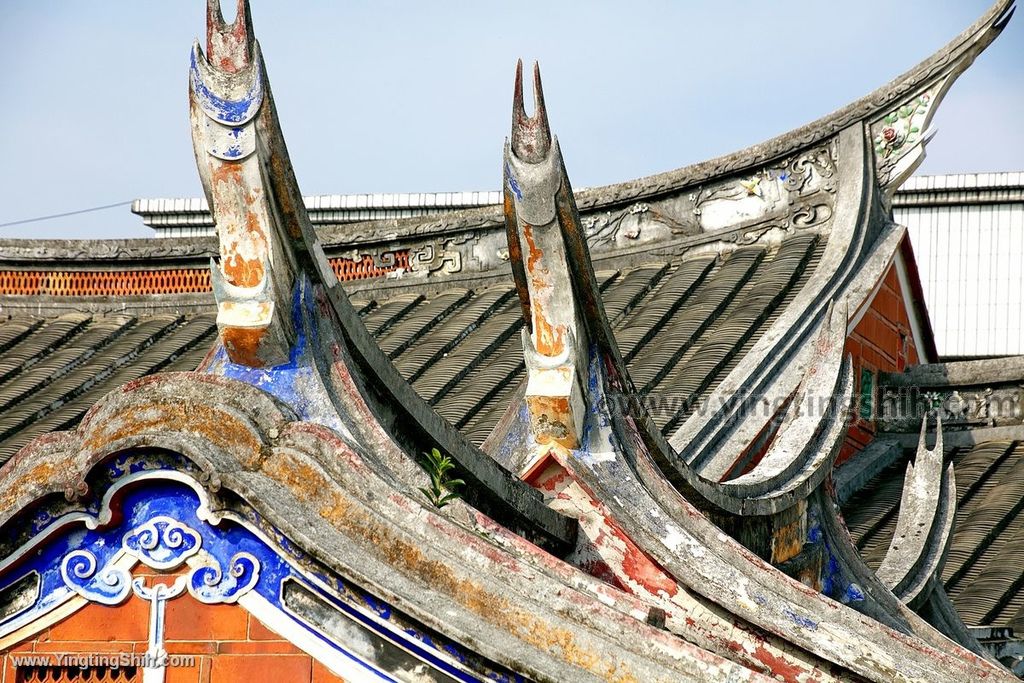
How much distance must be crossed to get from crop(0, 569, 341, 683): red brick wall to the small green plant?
0.45 metres

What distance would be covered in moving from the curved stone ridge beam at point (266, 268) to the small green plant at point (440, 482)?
0.04 m

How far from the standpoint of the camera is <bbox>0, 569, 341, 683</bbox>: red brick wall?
3.34 metres

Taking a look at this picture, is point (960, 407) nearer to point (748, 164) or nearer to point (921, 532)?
point (748, 164)

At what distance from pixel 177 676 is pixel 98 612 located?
0.68ft

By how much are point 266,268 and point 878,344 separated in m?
5.88

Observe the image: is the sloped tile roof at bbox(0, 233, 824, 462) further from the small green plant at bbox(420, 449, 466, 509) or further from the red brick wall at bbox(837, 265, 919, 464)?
the small green plant at bbox(420, 449, 466, 509)

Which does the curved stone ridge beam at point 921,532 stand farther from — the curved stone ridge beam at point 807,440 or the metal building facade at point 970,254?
the metal building facade at point 970,254

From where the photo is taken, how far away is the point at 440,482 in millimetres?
3686

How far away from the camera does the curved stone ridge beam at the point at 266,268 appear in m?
3.61

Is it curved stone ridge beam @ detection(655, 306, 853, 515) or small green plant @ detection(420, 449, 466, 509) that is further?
curved stone ridge beam @ detection(655, 306, 853, 515)

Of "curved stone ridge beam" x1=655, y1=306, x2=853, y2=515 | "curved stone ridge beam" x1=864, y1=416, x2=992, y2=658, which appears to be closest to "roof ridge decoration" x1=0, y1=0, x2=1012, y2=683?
"curved stone ridge beam" x1=655, y1=306, x2=853, y2=515

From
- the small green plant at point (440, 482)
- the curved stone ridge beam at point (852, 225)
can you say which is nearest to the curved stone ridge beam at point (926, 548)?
the curved stone ridge beam at point (852, 225)

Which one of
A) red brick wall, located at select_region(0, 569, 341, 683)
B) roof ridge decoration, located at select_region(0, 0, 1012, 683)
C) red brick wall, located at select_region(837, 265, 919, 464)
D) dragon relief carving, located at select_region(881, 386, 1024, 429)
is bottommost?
red brick wall, located at select_region(0, 569, 341, 683)

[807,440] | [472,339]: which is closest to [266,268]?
[807,440]
